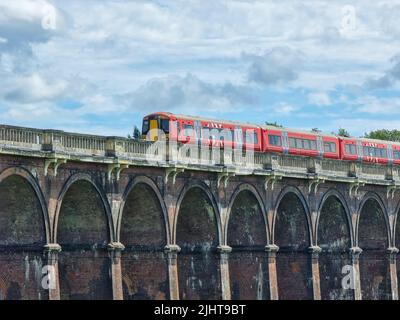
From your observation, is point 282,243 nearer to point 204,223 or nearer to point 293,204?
point 293,204

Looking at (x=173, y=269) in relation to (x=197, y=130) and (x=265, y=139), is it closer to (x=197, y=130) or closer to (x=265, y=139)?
(x=197, y=130)

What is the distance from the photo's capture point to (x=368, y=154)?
8181 cm

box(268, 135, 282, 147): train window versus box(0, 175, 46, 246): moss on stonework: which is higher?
box(268, 135, 282, 147): train window

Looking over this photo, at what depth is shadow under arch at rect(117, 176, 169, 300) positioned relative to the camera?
5469cm

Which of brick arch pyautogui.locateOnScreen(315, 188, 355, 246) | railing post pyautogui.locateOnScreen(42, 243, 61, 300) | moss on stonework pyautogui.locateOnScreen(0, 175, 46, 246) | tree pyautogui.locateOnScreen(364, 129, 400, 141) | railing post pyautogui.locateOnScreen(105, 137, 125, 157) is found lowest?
railing post pyautogui.locateOnScreen(42, 243, 61, 300)

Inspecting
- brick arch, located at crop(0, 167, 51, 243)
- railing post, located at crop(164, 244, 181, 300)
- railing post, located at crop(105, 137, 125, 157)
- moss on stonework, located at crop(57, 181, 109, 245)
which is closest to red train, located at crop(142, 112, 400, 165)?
railing post, located at crop(164, 244, 181, 300)

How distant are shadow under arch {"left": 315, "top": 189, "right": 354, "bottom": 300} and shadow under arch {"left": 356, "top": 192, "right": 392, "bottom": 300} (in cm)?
290

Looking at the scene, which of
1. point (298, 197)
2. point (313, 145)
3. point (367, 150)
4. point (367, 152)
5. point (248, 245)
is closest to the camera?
point (248, 245)

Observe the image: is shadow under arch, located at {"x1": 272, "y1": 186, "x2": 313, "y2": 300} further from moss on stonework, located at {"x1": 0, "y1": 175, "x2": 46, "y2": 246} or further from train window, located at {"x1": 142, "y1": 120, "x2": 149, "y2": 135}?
moss on stonework, located at {"x1": 0, "y1": 175, "x2": 46, "y2": 246}

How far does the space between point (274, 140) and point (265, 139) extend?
4.29 ft

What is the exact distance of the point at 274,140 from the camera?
7169 centimetres

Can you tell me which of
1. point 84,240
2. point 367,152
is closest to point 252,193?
point 84,240
